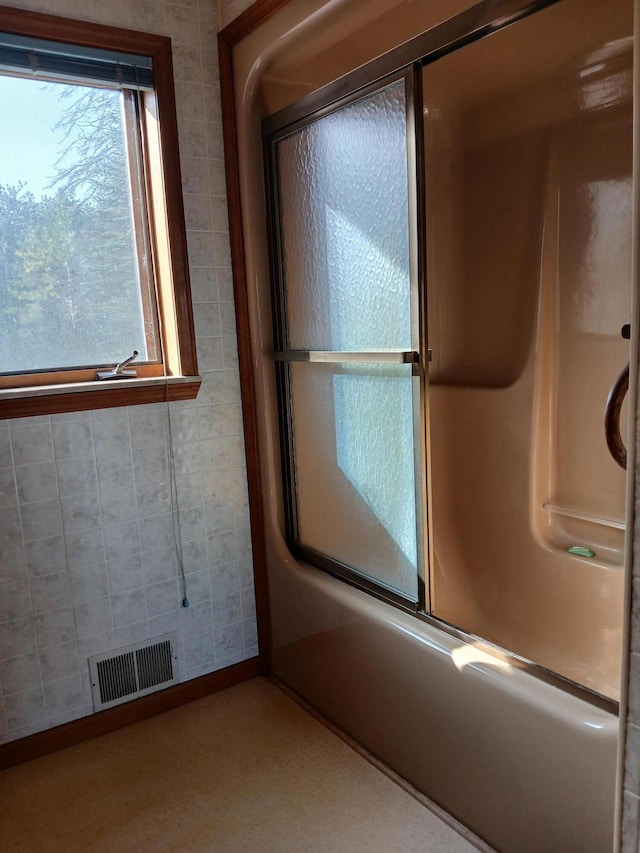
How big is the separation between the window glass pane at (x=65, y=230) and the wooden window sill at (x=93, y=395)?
11cm

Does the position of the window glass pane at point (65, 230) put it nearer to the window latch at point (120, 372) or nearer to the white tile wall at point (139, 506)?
the window latch at point (120, 372)

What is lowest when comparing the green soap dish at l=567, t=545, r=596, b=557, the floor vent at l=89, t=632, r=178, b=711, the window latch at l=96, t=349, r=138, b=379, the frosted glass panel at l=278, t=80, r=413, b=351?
the floor vent at l=89, t=632, r=178, b=711

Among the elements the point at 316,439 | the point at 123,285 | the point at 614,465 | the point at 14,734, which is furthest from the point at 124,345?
the point at 614,465

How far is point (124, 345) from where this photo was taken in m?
2.05

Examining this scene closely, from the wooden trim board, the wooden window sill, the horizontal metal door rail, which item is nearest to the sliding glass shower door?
the horizontal metal door rail

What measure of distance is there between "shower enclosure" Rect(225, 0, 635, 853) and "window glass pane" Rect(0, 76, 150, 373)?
1.29ft

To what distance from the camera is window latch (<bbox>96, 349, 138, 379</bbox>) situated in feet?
6.49

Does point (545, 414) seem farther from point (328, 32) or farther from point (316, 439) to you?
point (328, 32)

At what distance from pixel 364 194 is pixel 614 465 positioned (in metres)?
1.07

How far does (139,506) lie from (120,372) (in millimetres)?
415

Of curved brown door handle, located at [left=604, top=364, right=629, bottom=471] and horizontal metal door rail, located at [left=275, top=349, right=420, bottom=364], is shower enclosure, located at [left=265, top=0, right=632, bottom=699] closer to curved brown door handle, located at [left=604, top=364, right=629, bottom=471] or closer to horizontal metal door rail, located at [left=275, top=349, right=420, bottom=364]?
horizontal metal door rail, located at [left=275, top=349, right=420, bottom=364]

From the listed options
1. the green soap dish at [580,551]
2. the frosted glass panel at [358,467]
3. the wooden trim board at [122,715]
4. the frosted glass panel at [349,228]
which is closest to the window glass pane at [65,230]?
the frosted glass panel at [349,228]

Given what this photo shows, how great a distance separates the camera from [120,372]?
78.5 inches

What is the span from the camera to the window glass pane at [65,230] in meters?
1.82
